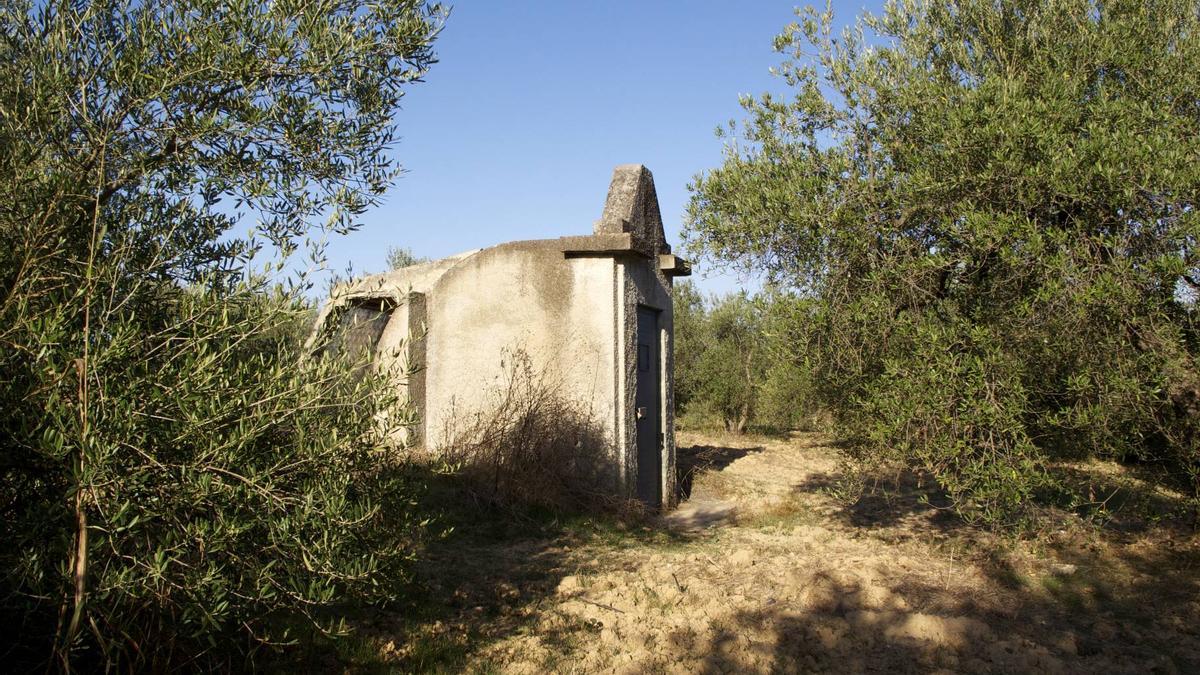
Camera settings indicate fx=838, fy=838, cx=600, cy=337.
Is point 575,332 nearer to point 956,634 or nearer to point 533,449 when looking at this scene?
Answer: point 533,449

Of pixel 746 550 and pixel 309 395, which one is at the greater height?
pixel 309 395

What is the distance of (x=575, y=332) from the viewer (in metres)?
9.83

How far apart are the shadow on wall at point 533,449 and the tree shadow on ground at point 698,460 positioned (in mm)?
1946

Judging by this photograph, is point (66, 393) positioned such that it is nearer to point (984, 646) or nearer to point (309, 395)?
point (309, 395)

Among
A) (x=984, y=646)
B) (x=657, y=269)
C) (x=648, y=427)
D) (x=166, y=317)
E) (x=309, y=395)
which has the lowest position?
(x=984, y=646)

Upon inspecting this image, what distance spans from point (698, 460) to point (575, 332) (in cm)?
483

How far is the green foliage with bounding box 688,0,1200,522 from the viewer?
6.18 m

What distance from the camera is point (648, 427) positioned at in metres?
10.6

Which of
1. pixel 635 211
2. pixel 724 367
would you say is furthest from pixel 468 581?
pixel 724 367

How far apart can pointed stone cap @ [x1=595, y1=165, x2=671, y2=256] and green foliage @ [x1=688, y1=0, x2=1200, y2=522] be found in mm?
1970

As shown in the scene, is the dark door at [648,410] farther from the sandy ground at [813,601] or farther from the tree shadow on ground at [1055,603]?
the tree shadow on ground at [1055,603]

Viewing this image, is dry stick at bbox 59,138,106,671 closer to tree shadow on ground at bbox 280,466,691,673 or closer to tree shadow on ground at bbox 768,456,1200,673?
tree shadow on ground at bbox 280,466,691,673

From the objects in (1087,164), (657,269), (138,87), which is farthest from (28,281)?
(657,269)

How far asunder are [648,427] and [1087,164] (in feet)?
19.0
